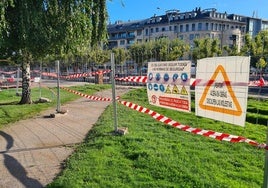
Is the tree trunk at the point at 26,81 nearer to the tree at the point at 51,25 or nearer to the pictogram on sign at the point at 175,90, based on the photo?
the tree at the point at 51,25

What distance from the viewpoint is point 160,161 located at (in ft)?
19.8

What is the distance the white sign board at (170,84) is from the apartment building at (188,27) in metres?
77.2

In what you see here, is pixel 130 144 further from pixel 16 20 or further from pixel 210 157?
pixel 16 20

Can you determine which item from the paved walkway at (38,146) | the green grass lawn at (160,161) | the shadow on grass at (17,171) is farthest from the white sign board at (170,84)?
the shadow on grass at (17,171)

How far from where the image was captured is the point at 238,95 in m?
5.03

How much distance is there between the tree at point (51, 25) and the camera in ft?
35.5

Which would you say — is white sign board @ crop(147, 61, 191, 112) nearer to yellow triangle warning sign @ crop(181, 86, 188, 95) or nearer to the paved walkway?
yellow triangle warning sign @ crop(181, 86, 188, 95)

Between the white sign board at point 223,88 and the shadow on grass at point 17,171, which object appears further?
the shadow on grass at point 17,171

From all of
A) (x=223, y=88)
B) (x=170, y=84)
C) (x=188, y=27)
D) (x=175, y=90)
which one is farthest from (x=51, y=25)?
(x=188, y=27)

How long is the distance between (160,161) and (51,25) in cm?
765

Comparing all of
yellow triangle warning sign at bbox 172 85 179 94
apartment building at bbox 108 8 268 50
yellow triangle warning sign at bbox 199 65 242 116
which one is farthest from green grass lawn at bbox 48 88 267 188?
apartment building at bbox 108 8 268 50

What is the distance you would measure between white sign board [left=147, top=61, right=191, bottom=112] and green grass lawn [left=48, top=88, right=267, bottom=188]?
2.99ft

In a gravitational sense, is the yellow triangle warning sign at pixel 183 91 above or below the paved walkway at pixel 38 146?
above

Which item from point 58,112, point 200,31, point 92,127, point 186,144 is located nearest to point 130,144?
point 186,144
